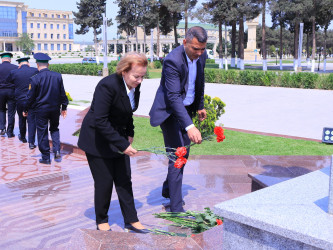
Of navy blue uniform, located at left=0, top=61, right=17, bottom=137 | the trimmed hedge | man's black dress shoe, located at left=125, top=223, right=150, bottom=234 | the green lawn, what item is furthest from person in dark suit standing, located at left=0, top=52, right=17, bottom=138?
the trimmed hedge

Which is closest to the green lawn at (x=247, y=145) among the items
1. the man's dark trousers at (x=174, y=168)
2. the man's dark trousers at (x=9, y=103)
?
the man's dark trousers at (x=9, y=103)

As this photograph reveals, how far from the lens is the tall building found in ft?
348

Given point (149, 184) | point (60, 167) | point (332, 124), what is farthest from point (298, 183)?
point (332, 124)

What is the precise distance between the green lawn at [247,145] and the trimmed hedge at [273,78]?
13175 millimetres

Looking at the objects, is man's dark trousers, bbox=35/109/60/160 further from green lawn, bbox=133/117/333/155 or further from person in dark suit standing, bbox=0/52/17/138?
person in dark suit standing, bbox=0/52/17/138

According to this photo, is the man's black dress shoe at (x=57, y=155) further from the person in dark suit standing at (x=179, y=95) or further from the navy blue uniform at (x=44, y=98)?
the person in dark suit standing at (x=179, y=95)

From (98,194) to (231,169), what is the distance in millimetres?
2600

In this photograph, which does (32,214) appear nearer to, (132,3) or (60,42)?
(132,3)

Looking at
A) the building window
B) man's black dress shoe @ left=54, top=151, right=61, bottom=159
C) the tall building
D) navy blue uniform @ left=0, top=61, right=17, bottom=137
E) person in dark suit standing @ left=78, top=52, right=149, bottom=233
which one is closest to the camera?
person in dark suit standing @ left=78, top=52, right=149, bottom=233

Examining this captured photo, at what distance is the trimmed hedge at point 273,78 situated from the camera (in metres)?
19.7

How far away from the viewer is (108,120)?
123 inches

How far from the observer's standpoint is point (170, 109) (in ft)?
12.0

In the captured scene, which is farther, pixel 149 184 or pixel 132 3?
pixel 132 3

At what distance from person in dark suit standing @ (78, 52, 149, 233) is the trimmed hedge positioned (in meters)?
18.0
